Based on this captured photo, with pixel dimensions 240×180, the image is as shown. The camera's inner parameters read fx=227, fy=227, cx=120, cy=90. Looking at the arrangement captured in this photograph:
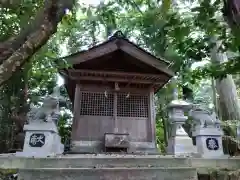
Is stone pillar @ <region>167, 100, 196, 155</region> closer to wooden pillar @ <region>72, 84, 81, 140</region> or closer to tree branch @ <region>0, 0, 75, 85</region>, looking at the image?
wooden pillar @ <region>72, 84, 81, 140</region>

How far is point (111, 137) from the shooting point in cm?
690

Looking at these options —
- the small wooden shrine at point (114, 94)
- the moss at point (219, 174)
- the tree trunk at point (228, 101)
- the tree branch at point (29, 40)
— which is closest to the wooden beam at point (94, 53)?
the small wooden shrine at point (114, 94)

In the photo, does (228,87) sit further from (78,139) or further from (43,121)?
(43,121)

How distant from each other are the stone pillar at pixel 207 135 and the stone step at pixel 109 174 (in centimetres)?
150

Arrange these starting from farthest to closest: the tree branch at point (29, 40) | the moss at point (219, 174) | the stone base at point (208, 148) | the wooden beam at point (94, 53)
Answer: the wooden beam at point (94, 53)
the stone base at point (208, 148)
the moss at point (219, 174)
the tree branch at point (29, 40)

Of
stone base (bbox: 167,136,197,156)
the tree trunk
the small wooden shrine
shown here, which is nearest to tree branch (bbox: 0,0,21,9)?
the small wooden shrine

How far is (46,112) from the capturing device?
230 inches

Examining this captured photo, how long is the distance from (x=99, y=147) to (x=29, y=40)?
490 centimetres

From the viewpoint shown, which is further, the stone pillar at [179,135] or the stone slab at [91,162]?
the stone pillar at [179,135]

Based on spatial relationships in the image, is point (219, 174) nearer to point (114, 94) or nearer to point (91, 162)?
point (91, 162)

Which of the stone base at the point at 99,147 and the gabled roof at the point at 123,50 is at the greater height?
the gabled roof at the point at 123,50

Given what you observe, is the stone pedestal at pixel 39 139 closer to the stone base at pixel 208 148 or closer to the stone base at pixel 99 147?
the stone base at pixel 99 147

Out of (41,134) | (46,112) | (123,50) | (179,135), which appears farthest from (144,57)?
(41,134)

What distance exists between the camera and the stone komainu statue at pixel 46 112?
19.0ft
